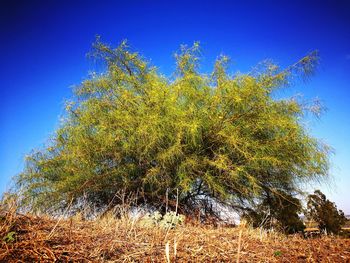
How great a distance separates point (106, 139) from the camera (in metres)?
7.96

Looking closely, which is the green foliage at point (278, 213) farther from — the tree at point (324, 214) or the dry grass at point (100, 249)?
the dry grass at point (100, 249)

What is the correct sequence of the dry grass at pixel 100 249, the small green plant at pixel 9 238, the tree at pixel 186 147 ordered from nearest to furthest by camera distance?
1. the dry grass at pixel 100 249
2. the small green plant at pixel 9 238
3. the tree at pixel 186 147

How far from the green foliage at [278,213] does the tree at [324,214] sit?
39cm

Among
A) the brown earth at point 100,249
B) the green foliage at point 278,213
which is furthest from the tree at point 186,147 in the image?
the brown earth at point 100,249

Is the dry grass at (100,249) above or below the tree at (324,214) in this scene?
below

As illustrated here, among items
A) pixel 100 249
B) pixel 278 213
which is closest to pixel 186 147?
pixel 278 213

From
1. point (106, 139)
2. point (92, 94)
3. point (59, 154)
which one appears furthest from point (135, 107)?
→ point (59, 154)

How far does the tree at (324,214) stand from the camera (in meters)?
8.54

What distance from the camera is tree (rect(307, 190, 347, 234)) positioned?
854 centimetres

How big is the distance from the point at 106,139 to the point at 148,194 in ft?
6.52

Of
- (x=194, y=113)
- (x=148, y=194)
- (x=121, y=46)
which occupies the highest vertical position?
(x=121, y=46)

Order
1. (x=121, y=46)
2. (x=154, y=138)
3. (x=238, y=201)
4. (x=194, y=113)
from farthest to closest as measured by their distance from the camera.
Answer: (x=121, y=46), (x=238, y=201), (x=194, y=113), (x=154, y=138)

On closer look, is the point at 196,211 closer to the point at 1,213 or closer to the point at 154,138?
the point at 154,138

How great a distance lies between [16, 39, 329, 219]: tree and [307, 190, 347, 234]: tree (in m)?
0.63
